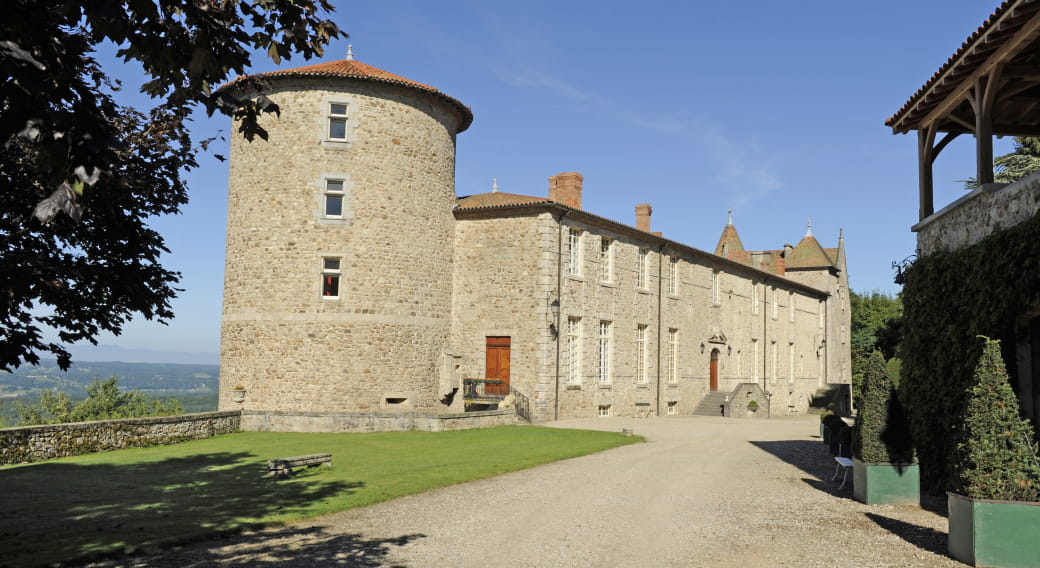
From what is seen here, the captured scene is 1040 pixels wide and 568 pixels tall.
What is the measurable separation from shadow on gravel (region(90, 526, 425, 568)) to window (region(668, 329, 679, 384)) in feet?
82.3

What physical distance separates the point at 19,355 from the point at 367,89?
19.2 metres

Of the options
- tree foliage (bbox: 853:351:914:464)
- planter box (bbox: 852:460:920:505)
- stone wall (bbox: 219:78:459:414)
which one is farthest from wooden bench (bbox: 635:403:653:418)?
planter box (bbox: 852:460:920:505)

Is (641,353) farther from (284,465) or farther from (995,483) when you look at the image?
(995,483)

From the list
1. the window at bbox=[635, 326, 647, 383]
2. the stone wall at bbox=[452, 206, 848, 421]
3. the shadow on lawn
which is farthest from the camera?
the window at bbox=[635, 326, 647, 383]

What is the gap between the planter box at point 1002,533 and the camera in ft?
24.0

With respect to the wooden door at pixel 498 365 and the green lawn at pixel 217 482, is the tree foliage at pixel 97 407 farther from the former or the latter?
the green lawn at pixel 217 482

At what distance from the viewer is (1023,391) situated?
10.0 m

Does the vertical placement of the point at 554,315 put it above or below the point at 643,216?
below

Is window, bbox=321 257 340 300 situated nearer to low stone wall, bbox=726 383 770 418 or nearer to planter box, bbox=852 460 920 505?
planter box, bbox=852 460 920 505

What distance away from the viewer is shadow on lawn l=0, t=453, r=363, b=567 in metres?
8.22

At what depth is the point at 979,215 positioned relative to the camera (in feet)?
35.4

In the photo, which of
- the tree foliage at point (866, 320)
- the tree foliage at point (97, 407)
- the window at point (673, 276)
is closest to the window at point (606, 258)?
the window at point (673, 276)

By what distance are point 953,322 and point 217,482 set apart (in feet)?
39.2

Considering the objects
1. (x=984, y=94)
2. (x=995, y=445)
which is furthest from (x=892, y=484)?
(x=984, y=94)
